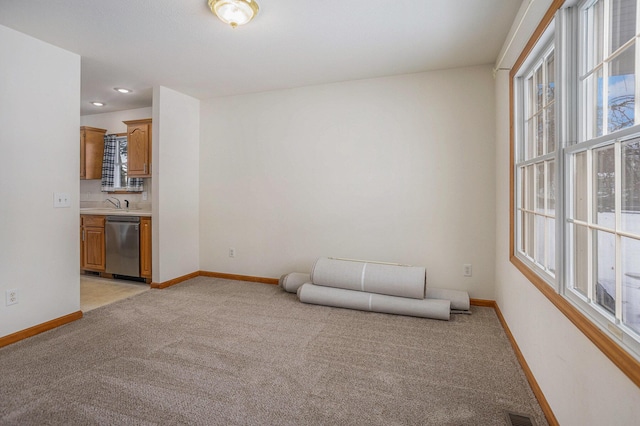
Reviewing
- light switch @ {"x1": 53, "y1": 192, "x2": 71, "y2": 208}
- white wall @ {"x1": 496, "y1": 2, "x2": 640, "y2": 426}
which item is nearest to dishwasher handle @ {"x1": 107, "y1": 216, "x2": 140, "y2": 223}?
light switch @ {"x1": 53, "y1": 192, "x2": 71, "y2": 208}

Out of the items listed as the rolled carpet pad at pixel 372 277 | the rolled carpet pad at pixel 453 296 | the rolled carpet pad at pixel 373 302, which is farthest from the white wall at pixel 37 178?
the rolled carpet pad at pixel 453 296

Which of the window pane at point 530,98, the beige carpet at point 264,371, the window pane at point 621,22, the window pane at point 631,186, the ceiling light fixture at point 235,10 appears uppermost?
the ceiling light fixture at point 235,10

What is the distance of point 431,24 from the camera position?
8.48 feet

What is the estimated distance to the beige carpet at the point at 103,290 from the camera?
357cm

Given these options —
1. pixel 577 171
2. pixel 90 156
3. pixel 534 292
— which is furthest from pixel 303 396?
pixel 90 156

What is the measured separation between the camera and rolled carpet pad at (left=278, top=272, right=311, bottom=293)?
3.79m

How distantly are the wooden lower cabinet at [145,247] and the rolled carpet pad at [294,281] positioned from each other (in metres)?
1.87

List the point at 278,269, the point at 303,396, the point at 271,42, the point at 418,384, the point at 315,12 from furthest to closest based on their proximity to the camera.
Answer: the point at 278,269
the point at 271,42
the point at 315,12
the point at 418,384
the point at 303,396

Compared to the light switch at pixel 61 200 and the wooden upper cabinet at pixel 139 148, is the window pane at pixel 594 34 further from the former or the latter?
the wooden upper cabinet at pixel 139 148

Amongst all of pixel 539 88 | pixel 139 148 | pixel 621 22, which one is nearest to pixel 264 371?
pixel 621 22

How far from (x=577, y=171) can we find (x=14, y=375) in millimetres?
3533

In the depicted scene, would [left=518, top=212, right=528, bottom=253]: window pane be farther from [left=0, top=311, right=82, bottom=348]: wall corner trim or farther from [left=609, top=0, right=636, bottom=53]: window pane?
[left=0, top=311, right=82, bottom=348]: wall corner trim

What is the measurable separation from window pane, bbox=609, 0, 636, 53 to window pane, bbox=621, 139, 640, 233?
16.0 inches

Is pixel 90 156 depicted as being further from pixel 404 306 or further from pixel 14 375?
pixel 404 306
